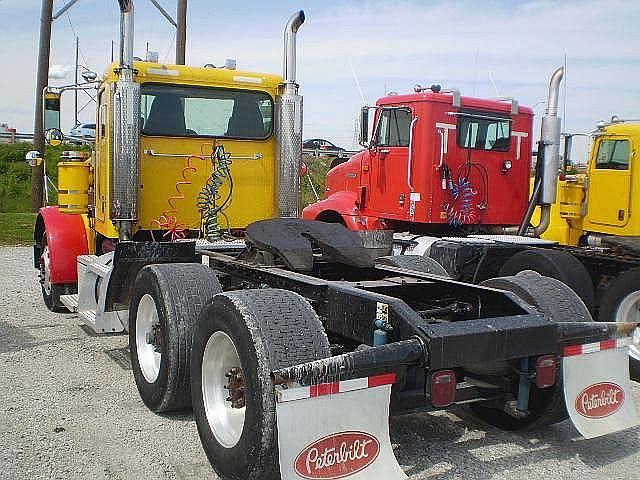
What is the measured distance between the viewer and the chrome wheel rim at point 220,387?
425cm

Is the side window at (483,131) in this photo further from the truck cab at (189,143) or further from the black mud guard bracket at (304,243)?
the black mud guard bracket at (304,243)

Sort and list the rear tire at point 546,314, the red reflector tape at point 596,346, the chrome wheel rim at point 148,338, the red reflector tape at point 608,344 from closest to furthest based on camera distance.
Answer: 1. the red reflector tape at point 596,346
2. the red reflector tape at point 608,344
3. the rear tire at point 546,314
4. the chrome wheel rim at point 148,338

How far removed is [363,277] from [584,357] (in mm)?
1842

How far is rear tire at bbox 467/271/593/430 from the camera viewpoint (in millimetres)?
4543

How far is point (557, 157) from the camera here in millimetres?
9180

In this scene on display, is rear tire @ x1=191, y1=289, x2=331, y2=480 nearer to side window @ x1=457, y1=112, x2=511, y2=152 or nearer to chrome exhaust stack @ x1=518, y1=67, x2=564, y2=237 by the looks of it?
chrome exhaust stack @ x1=518, y1=67, x2=564, y2=237

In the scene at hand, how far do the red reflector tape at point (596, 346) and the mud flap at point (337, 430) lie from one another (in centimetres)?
123

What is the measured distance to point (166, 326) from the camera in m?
5.05

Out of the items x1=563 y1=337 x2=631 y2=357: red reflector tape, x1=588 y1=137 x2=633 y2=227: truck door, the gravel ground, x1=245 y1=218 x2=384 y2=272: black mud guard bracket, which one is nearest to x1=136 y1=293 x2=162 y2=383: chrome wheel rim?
the gravel ground

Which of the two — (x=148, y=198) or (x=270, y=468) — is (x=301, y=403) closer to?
(x=270, y=468)

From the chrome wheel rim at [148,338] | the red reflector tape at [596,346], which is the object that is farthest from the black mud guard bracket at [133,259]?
the red reflector tape at [596,346]

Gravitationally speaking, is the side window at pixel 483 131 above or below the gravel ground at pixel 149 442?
above

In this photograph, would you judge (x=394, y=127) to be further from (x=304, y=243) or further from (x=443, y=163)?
(x=304, y=243)

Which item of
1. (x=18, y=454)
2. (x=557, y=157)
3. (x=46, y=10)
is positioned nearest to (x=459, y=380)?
(x=18, y=454)
